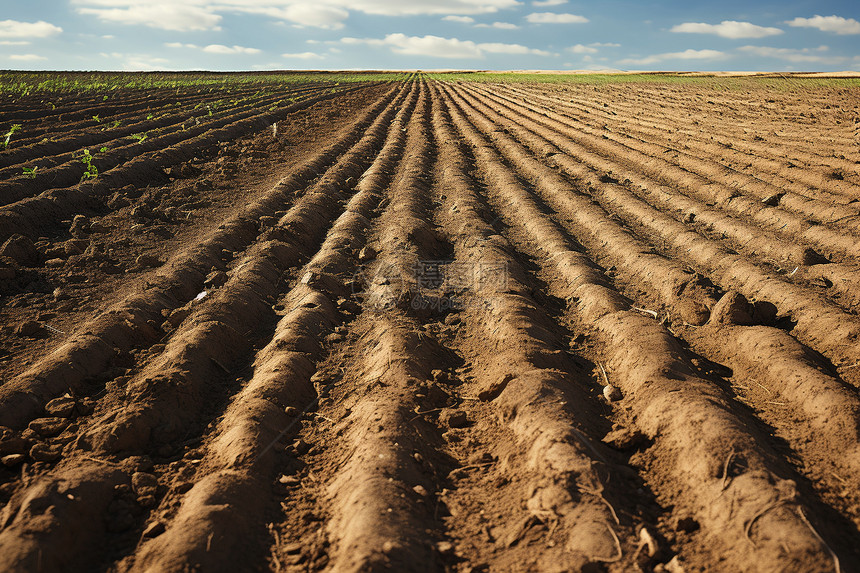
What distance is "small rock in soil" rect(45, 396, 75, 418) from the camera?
3.65 meters

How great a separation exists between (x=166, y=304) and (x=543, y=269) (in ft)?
13.1

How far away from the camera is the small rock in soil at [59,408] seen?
3646mm

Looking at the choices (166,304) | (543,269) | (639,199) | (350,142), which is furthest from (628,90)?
(166,304)

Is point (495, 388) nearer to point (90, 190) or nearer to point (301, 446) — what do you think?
point (301, 446)

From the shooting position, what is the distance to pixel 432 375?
4.07 metres

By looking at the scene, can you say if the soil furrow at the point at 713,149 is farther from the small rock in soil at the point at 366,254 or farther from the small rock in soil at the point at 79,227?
the small rock in soil at the point at 79,227

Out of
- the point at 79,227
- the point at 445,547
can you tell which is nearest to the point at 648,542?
the point at 445,547

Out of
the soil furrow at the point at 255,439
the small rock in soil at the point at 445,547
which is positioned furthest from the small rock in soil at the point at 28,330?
the small rock in soil at the point at 445,547

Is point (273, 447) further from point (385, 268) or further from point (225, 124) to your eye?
point (225, 124)

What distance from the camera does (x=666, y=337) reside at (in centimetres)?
430

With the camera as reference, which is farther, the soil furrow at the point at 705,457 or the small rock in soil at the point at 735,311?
the small rock in soil at the point at 735,311

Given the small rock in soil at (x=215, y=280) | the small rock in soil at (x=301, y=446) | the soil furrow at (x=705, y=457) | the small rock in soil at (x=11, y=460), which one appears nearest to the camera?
the soil furrow at (x=705, y=457)

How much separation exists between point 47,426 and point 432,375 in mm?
2572

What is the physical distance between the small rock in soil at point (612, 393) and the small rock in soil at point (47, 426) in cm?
364
